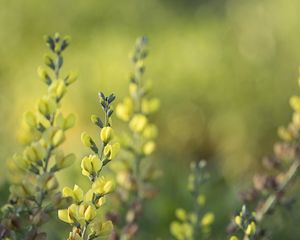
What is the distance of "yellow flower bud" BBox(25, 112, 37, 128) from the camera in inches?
46.0

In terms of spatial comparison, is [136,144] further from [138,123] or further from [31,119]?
[31,119]

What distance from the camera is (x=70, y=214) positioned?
1061 mm

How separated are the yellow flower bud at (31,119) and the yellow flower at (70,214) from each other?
0.17 metres

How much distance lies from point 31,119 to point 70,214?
0.18m

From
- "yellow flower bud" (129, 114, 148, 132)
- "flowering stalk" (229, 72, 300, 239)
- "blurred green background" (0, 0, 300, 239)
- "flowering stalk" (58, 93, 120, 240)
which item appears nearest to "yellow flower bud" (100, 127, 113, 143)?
"flowering stalk" (58, 93, 120, 240)

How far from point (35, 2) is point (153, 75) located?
6.14 feet

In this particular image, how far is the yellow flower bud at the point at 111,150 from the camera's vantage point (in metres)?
1.07

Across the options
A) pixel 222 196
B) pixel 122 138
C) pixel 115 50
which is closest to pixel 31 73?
pixel 115 50

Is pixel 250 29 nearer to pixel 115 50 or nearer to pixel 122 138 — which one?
pixel 115 50

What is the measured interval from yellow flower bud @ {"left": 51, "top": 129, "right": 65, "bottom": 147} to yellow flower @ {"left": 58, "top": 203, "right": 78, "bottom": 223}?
0.12 m

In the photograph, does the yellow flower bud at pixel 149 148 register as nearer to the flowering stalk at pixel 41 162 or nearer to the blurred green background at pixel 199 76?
the flowering stalk at pixel 41 162

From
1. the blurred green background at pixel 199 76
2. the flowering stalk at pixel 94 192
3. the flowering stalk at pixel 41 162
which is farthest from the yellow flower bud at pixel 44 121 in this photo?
the blurred green background at pixel 199 76

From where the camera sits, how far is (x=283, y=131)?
4.75 feet

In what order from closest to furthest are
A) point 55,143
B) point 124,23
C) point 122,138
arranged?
1. point 55,143
2. point 122,138
3. point 124,23
